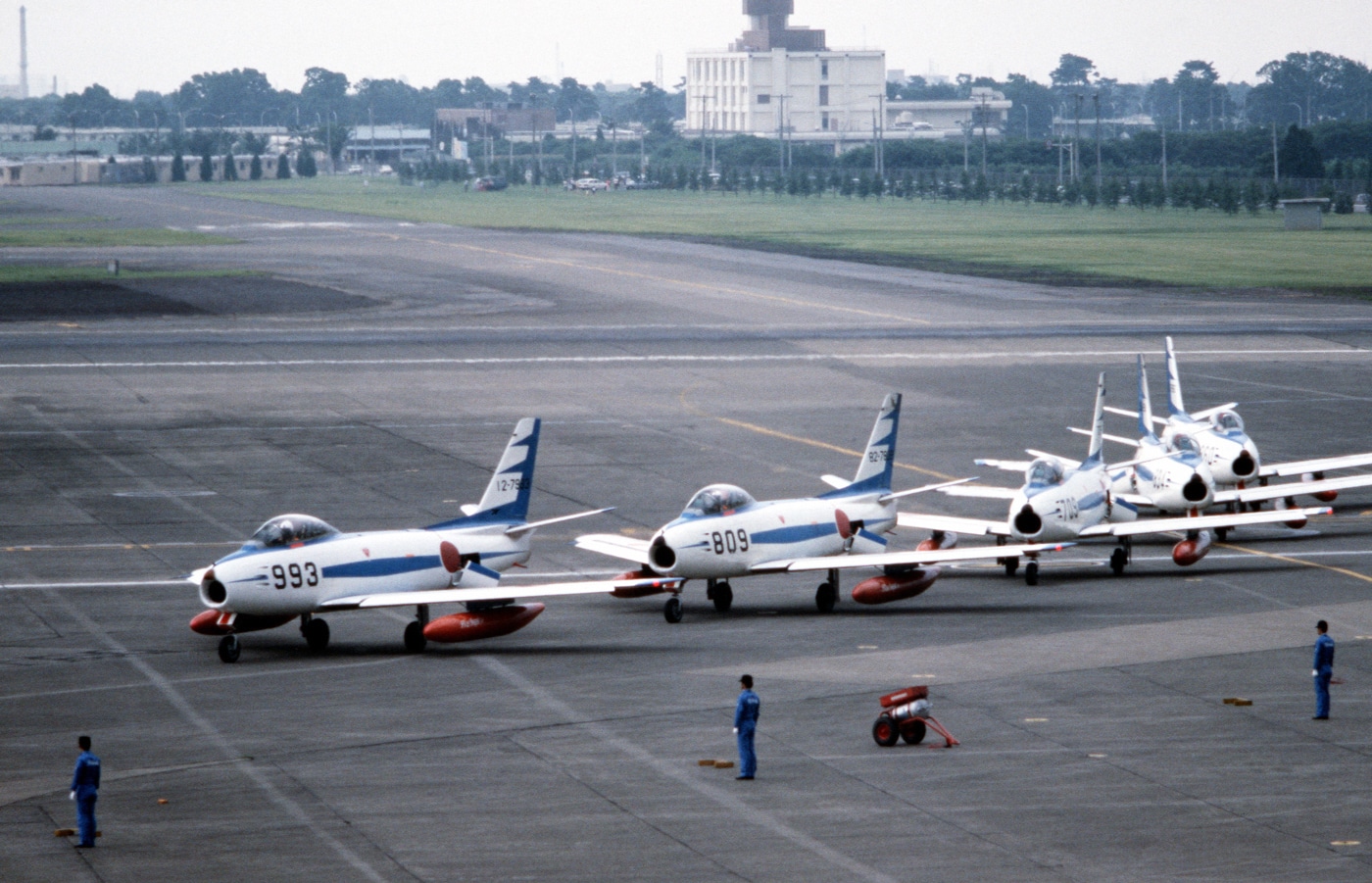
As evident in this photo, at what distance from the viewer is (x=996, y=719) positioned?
30047 mm

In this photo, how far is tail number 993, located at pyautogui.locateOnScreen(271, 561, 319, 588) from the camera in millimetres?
35062

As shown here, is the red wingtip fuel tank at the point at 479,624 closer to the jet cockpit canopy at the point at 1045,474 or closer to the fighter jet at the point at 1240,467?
the jet cockpit canopy at the point at 1045,474

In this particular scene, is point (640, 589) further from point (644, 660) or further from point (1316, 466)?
point (1316, 466)

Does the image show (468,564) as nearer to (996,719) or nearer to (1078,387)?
(996,719)

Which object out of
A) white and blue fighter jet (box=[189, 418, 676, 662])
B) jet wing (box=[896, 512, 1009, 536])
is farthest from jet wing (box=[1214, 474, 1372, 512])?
white and blue fighter jet (box=[189, 418, 676, 662])

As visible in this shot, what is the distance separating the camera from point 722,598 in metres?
39.8

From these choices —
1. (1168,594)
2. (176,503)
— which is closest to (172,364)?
(176,503)

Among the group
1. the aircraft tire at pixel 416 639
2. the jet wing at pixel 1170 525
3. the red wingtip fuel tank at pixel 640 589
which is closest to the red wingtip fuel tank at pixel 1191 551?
the jet wing at pixel 1170 525

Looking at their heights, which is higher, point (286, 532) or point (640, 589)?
point (286, 532)

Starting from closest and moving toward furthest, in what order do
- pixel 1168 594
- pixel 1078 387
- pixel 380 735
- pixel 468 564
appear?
1. pixel 380 735
2. pixel 468 564
3. pixel 1168 594
4. pixel 1078 387

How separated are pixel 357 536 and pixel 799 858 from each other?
16.2 meters

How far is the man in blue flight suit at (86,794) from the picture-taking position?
23609mm

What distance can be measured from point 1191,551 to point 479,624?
714 inches

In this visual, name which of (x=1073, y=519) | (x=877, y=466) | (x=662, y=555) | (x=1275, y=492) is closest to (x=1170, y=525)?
(x=1073, y=519)
